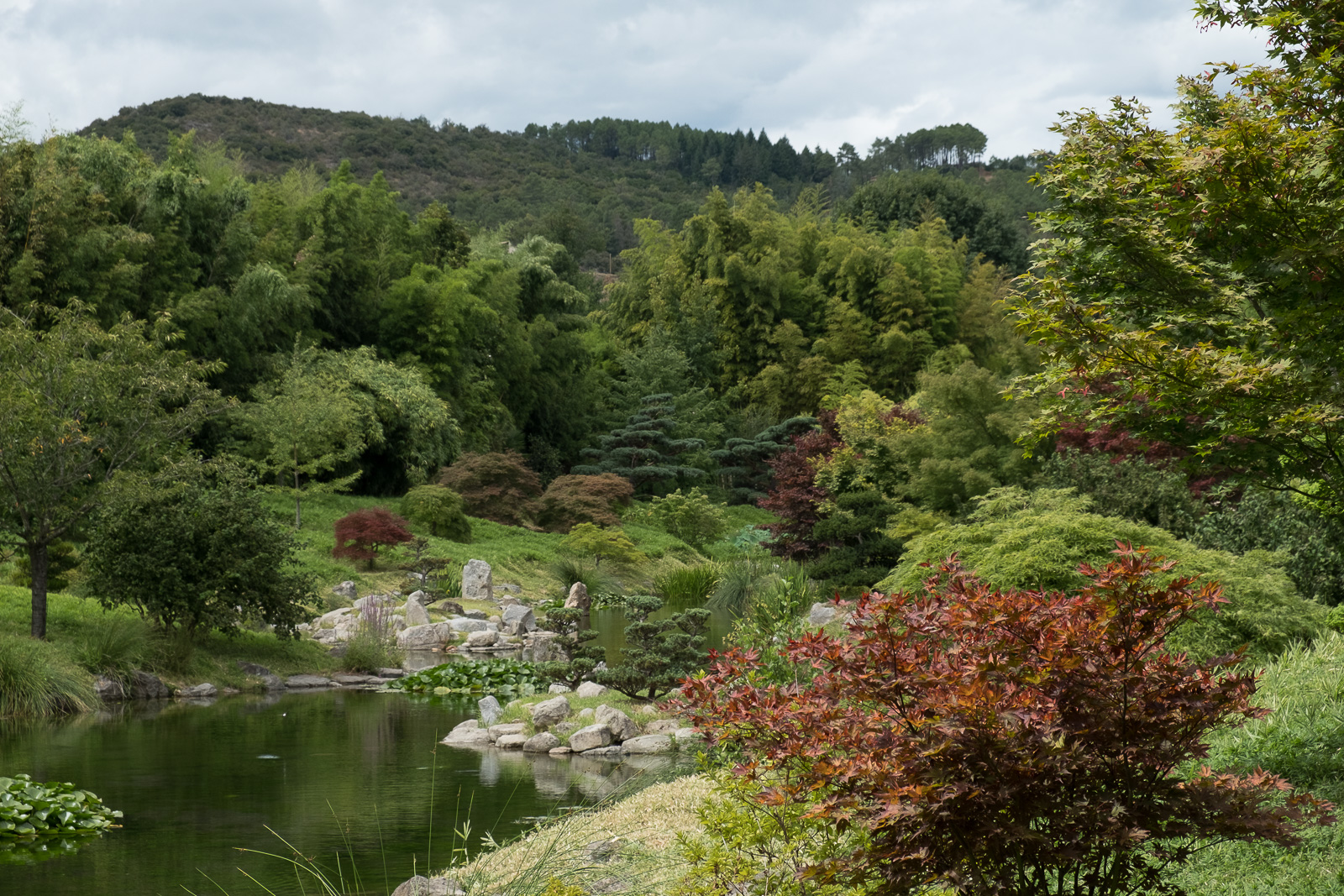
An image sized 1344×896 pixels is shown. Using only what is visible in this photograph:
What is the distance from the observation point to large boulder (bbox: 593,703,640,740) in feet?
26.9

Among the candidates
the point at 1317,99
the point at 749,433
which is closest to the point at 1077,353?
the point at 1317,99

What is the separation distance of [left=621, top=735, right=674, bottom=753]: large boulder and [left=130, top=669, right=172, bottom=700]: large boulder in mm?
5072

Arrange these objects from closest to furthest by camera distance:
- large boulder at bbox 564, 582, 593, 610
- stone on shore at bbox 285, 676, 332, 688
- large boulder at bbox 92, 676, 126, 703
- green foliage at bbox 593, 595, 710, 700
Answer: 1. green foliage at bbox 593, 595, 710, 700
2. large boulder at bbox 92, 676, 126, 703
3. stone on shore at bbox 285, 676, 332, 688
4. large boulder at bbox 564, 582, 593, 610

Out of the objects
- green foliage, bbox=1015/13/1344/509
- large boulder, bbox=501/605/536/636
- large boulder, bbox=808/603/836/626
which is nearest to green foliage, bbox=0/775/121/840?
green foliage, bbox=1015/13/1344/509

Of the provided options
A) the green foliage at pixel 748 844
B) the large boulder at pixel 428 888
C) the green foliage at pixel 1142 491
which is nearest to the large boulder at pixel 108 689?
the large boulder at pixel 428 888

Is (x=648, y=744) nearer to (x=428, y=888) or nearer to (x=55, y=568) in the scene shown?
(x=428, y=888)

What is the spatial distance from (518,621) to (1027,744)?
40.9ft

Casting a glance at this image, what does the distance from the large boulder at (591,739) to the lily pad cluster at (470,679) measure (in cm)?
282

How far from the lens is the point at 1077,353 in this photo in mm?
4535

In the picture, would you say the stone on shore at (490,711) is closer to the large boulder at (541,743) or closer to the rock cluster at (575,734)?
the rock cluster at (575,734)

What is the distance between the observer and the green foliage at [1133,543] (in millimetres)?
6145

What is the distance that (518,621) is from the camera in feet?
46.9

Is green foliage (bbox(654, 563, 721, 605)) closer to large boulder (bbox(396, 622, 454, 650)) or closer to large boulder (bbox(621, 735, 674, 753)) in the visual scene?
large boulder (bbox(396, 622, 454, 650))

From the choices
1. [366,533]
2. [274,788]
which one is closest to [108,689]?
[274,788]
